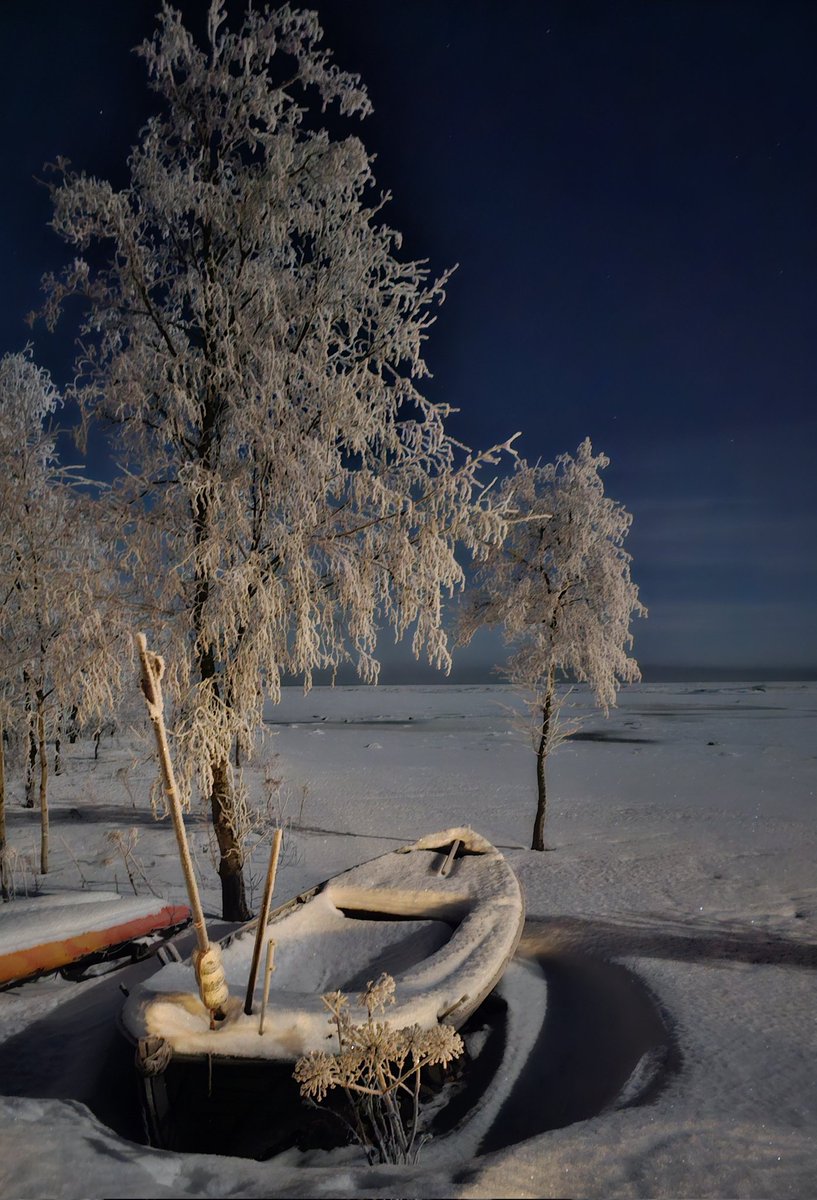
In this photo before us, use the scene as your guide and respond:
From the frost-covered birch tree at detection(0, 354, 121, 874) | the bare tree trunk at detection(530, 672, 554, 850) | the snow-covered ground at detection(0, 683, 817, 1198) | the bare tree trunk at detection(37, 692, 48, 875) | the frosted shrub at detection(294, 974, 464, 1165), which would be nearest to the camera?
the snow-covered ground at detection(0, 683, 817, 1198)

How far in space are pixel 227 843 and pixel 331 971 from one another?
6.93 feet

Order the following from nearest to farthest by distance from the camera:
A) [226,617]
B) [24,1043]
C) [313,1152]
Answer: [313,1152]
[24,1043]
[226,617]

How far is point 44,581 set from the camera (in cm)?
773

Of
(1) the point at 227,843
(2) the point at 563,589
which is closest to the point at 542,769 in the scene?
(2) the point at 563,589

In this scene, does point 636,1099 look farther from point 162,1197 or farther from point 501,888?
point 162,1197

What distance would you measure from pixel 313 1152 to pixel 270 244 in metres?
7.96

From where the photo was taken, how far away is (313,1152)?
403 centimetres

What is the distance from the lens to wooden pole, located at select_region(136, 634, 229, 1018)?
352cm

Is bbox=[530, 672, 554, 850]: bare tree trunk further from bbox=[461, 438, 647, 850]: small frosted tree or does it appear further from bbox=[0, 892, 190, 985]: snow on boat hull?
bbox=[0, 892, 190, 985]: snow on boat hull

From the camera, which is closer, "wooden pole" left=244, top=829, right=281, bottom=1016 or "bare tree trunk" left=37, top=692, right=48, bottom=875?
"wooden pole" left=244, top=829, right=281, bottom=1016

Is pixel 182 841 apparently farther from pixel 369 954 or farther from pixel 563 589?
pixel 563 589

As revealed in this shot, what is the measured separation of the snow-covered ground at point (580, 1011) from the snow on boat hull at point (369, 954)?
0.66m

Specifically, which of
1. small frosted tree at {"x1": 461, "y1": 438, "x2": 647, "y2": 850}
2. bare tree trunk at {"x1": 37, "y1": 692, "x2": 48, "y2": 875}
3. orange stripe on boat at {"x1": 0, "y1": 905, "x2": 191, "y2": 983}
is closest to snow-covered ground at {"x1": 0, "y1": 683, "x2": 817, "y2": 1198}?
orange stripe on boat at {"x1": 0, "y1": 905, "x2": 191, "y2": 983}

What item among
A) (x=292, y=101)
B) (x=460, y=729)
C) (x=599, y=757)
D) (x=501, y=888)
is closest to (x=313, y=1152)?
(x=501, y=888)
